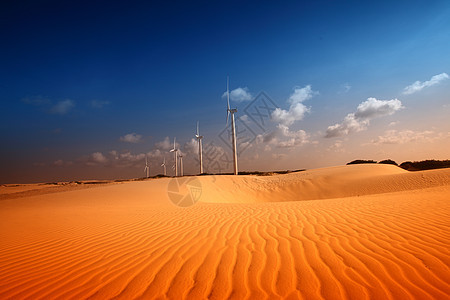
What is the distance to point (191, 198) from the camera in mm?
16281

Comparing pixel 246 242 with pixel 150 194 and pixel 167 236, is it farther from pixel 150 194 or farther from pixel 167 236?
pixel 150 194

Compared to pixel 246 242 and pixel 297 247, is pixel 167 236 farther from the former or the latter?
pixel 297 247

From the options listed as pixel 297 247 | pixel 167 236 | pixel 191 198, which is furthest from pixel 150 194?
pixel 297 247

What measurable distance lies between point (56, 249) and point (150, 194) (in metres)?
12.3

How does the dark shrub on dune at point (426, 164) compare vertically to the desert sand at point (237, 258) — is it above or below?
above

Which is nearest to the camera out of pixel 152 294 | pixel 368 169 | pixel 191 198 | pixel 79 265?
pixel 152 294

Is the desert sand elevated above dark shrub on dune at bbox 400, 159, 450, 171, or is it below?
below

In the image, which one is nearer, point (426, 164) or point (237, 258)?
point (237, 258)

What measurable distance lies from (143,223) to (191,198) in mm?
9236

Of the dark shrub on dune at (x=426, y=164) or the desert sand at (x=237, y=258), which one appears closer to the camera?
the desert sand at (x=237, y=258)

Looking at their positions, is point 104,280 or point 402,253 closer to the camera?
point 104,280

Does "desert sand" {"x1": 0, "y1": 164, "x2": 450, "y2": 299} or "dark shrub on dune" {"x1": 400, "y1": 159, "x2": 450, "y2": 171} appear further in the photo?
"dark shrub on dune" {"x1": 400, "y1": 159, "x2": 450, "y2": 171}

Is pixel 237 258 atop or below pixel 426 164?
below

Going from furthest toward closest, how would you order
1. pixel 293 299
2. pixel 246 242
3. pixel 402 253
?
1. pixel 246 242
2. pixel 402 253
3. pixel 293 299
